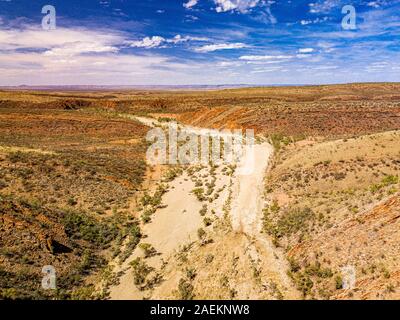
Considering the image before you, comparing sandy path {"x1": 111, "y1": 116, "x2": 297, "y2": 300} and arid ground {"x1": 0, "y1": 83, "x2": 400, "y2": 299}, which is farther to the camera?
sandy path {"x1": 111, "y1": 116, "x2": 297, "y2": 300}

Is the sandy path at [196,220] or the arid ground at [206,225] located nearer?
the arid ground at [206,225]

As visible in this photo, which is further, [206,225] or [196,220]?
[196,220]
